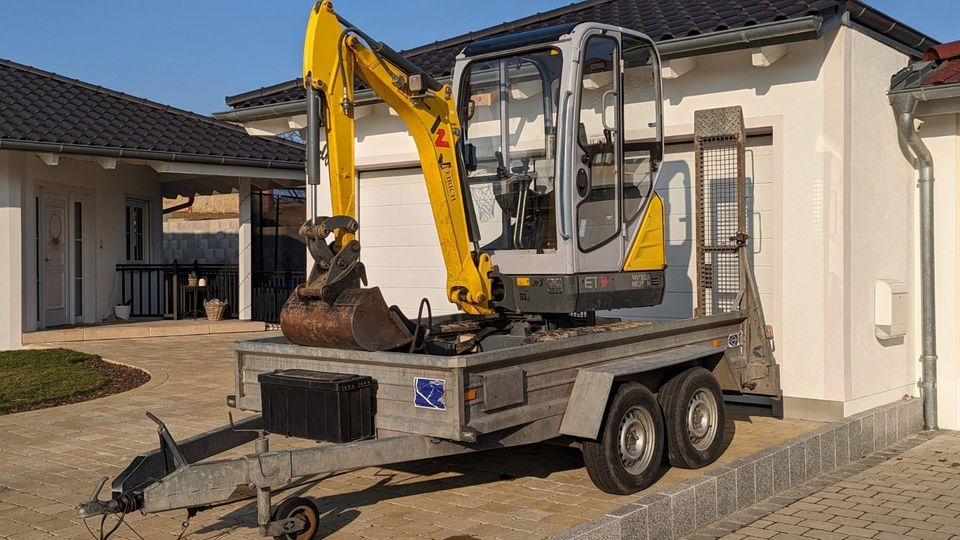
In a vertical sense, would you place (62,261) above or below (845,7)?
below

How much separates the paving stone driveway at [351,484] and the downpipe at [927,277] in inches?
67.0

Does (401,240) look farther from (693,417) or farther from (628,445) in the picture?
(628,445)

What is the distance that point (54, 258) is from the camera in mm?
15766

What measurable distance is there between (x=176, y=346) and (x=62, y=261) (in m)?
3.30

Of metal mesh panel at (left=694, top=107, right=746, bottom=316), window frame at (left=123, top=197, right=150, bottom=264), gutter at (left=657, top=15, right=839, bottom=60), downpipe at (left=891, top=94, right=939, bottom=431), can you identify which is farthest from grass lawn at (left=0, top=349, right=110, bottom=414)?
downpipe at (left=891, top=94, right=939, bottom=431)

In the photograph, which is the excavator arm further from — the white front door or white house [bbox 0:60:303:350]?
the white front door

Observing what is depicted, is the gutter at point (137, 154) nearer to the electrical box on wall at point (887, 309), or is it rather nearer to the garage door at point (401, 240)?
the garage door at point (401, 240)

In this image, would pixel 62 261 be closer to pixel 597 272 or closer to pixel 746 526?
pixel 597 272

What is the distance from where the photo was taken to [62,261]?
1595 cm

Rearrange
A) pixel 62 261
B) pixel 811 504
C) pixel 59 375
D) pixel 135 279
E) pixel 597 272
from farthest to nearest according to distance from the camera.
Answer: pixel 135 279
pixel 62 261
pixel 59 375
pixel 597 272
pixel 811 504

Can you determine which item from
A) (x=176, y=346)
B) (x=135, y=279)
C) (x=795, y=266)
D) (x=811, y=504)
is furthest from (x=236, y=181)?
(x=811, y=504)

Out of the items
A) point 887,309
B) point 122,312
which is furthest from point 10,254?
point 887,309

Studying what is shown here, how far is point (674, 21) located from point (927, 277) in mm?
3437

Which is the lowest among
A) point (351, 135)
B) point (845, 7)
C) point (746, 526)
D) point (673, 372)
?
point (746, 526)
